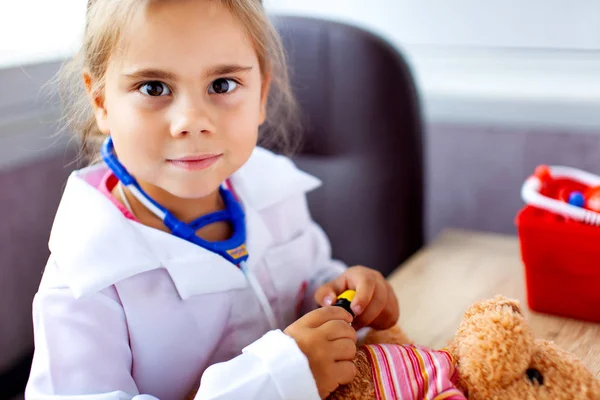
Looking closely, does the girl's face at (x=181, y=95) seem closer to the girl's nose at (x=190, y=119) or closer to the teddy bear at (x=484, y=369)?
the girl's nose at (x=190, y=119)

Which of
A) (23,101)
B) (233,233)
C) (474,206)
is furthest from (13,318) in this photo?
(474,206)

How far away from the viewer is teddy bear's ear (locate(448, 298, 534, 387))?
58 centimetres

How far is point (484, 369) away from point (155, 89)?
1.45 ft

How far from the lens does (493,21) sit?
145 cm

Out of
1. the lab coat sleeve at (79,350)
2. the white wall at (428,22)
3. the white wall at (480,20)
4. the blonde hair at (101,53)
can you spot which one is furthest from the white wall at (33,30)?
the lab coat sleeve at (79,350)

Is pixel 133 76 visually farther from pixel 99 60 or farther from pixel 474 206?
pixel 474 206

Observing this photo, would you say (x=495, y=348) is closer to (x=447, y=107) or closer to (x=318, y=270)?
(x=318, y=270)

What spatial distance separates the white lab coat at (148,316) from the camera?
64cm

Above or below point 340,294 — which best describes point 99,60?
above

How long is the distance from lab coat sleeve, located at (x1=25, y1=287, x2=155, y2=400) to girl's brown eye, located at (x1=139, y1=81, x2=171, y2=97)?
22 cm

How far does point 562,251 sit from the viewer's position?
33.3 inches

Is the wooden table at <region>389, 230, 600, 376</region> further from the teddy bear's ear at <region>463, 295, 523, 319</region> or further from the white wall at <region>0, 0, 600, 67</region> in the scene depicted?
the white wall at <region>0, 0, 600, 67</region>

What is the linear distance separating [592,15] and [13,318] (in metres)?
1.26

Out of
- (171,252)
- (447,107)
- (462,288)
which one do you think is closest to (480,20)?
(447,107)
